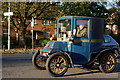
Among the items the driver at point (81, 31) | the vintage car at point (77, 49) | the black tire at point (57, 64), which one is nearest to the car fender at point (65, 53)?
the vintage car at point (77, 49)

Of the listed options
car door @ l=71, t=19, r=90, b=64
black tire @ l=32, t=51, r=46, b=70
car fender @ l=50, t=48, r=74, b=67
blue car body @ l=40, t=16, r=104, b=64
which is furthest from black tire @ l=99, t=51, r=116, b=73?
black tire @ l=32, t=51, r=46, b=70

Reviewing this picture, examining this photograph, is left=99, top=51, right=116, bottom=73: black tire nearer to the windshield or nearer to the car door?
the car door

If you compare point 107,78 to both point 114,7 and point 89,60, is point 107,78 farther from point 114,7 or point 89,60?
point 114,7

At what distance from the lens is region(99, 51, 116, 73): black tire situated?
7.52m

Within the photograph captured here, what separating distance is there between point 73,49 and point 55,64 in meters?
0.92

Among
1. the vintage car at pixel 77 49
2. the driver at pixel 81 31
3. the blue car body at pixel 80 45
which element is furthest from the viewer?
the driver at pixel 81 31

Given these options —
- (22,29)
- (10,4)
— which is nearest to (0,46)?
→ (22,29)

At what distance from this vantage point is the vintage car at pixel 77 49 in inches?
269

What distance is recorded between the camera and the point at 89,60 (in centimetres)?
735

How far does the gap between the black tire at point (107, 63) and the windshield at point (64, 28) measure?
173 centimetres

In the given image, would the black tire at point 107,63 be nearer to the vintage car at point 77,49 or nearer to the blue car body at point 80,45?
the vintage car at point 77,49

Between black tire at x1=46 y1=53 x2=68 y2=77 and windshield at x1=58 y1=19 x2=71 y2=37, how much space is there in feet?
3.11

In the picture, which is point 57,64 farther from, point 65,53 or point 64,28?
point 64,28

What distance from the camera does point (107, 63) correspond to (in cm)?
759
